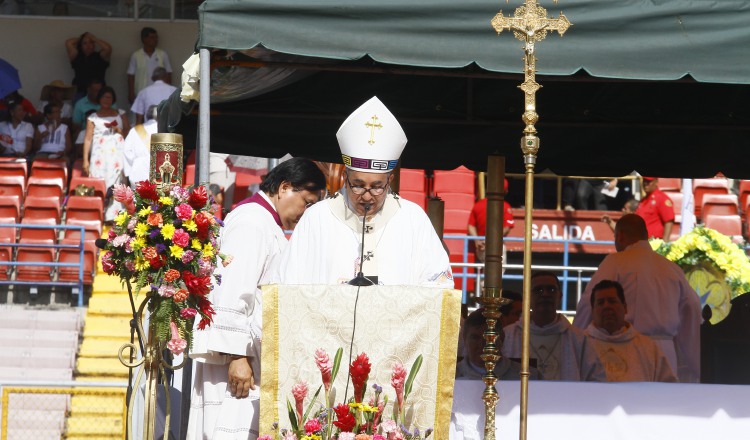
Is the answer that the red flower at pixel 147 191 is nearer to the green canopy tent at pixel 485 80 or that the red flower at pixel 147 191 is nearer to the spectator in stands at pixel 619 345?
the green canopy tent at pixel 485 80

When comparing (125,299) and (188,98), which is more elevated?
(188,98)

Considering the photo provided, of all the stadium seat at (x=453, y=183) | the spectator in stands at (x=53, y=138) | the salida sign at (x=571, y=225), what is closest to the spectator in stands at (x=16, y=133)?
the spectator in stands at (x=53, y=138)

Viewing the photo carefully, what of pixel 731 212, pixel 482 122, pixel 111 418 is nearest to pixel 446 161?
pixel 482 122

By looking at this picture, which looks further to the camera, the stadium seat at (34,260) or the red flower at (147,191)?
the stadium seat at (34,260)

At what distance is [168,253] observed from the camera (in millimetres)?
6469

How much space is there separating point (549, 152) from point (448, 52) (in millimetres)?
4061

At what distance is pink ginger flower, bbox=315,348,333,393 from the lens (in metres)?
5.82

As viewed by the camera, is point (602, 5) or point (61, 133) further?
point (61, 133)

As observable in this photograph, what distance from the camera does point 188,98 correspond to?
7371mm

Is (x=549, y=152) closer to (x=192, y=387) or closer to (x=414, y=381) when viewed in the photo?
(x=192, y=387)


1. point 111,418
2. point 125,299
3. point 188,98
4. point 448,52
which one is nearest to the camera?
point 448,52

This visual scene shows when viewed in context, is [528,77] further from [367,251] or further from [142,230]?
[142,230]

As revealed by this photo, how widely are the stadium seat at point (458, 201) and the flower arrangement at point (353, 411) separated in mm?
11385

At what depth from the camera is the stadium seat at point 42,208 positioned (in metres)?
16.1
